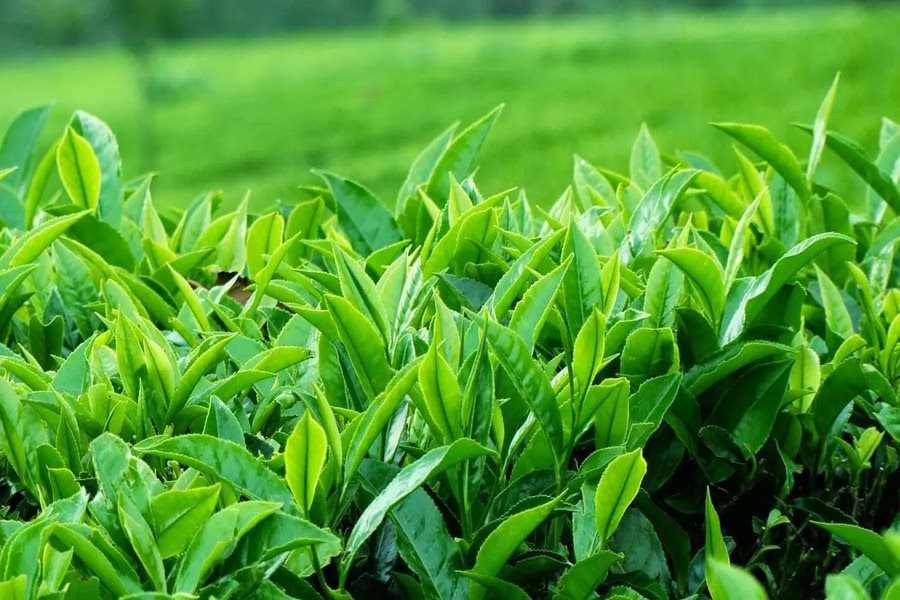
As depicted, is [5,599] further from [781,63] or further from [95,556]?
[781,63]

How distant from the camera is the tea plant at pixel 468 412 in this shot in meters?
1.12

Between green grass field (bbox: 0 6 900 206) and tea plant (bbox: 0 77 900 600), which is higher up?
tea plant (bbox: 0 77 900 600)

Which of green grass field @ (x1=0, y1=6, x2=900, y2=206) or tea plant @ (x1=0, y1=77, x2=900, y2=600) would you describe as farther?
green grass field @ (x1=0, y1=6, x2=900, y2=206)

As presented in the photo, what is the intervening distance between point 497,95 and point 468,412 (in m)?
13.6

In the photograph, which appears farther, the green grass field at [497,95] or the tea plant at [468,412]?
the green grass field at [497,95]

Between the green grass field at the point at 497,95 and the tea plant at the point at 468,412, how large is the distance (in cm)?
788

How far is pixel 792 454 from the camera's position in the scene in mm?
Result: 1480

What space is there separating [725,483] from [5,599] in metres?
0.86

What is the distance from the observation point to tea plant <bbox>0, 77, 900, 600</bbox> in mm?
1120

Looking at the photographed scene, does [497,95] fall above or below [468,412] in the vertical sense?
below

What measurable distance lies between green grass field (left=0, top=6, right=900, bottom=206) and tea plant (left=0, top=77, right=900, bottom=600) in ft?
25.9

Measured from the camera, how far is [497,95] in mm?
14523

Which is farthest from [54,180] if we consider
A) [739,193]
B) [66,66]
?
[739,193]

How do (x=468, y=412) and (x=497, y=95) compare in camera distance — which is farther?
(x=497, y=95)
